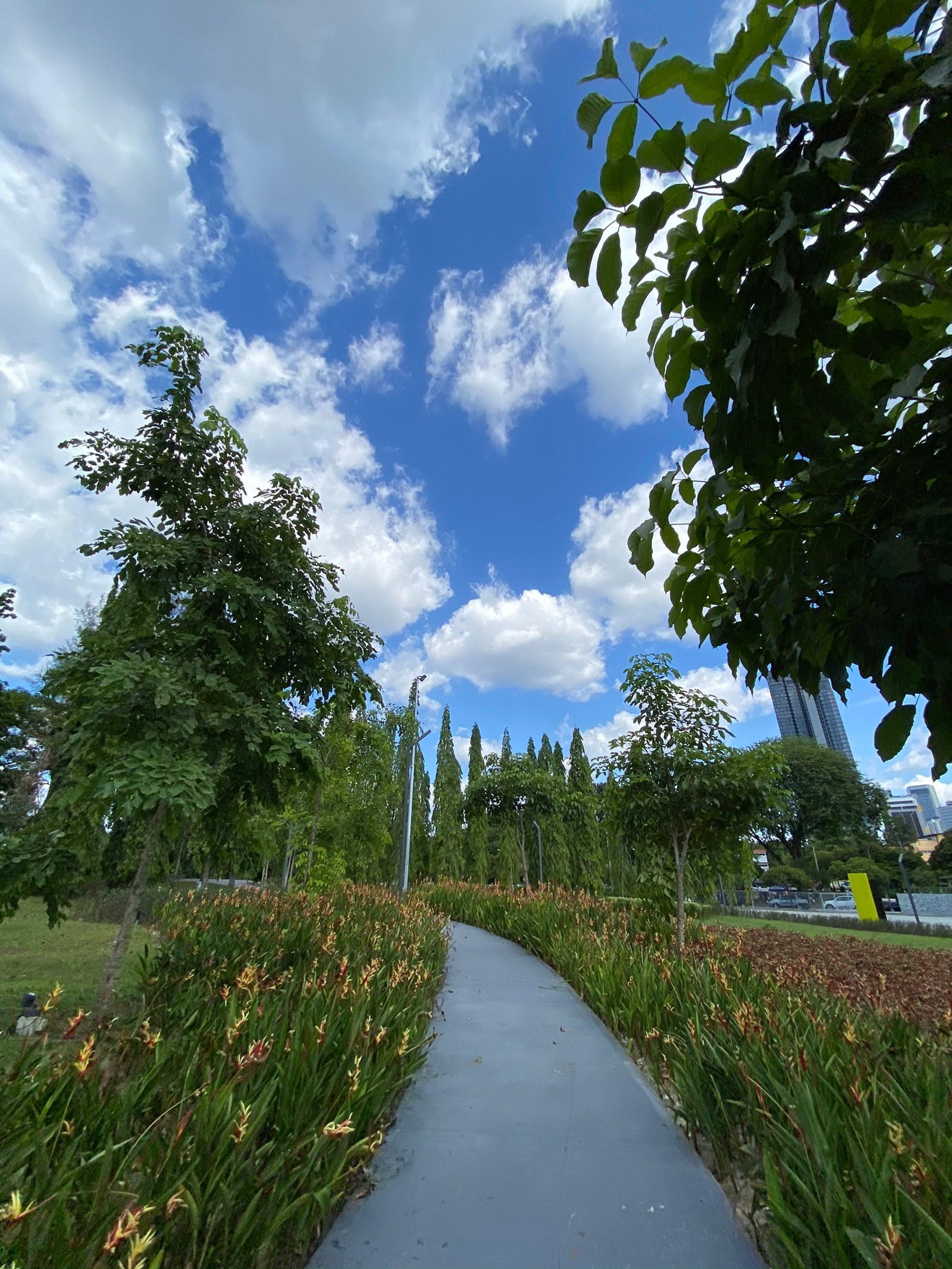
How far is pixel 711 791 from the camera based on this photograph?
730cm

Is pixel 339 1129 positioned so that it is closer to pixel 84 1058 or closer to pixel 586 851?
pixel 84 1058

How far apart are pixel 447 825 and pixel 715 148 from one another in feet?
94.7

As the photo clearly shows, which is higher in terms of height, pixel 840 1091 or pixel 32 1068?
pixel 32 1068

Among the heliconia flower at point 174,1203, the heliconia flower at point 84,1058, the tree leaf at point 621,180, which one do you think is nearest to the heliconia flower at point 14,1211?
the heliconia flower at point 174,1203

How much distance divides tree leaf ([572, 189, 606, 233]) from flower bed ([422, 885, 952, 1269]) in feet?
Answer: 8.11

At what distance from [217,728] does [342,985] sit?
1980 millimetres

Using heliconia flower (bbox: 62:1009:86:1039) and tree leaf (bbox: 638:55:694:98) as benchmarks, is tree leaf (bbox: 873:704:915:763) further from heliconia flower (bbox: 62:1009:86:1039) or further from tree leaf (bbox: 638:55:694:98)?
heliconia flower (bbox: 62:1009:86:1039)

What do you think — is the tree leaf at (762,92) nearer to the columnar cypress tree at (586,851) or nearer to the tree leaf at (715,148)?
the tree leaf at (715,148)

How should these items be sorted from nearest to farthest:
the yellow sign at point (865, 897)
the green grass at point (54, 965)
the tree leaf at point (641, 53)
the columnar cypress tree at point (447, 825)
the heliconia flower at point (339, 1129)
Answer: the tree leaf at point (641, 53), the heliconia flower at point (339, 1129), the green grass at point (54, 965), the yellow sign at point (865, 897), the columnar cypress tree at point (447, 825)

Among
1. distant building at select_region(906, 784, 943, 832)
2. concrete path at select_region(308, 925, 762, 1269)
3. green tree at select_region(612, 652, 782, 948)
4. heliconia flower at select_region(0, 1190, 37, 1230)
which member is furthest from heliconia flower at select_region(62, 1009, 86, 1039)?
distant building at select_region(906, 784, 943, 832)

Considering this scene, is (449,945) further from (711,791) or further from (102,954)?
(102,954)

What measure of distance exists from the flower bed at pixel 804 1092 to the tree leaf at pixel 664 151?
2.50 metres

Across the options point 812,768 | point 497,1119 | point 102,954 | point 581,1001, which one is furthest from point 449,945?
point 812,768

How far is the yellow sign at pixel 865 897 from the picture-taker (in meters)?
17.5
